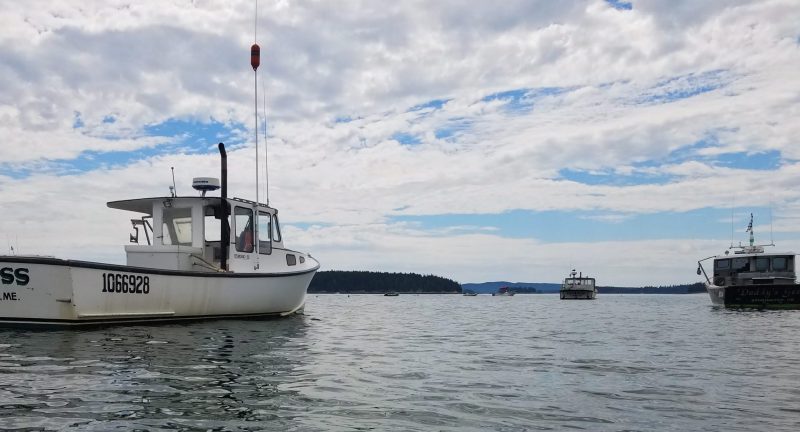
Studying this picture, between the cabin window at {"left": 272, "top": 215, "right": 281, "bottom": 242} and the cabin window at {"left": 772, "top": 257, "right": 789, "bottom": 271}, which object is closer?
the cabin window at {"left": 272, "top": 215, "right": 281, "bottom": 242}

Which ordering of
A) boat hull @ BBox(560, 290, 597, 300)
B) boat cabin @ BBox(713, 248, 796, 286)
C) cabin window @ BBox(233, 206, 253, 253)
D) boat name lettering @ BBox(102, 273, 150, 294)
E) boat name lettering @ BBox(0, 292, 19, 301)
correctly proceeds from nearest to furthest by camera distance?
boat name lettering @ BBox(0, 292, 19, 301) < boat name lettering @ BBox(102, 273, 150, 294) < cabin window @ BBox(233, 206, 253, 253) < boat cabin @ BBox(713, 248, 796, 286) < boat hull @ BBox(560, 290, 597, 300)

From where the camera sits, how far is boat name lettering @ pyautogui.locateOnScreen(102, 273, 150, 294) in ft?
48.5

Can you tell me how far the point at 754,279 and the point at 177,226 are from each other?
3323cm

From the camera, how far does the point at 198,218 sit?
1947 cm

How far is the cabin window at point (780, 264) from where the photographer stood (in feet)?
120

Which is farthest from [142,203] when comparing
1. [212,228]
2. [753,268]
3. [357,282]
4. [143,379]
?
[357,282]

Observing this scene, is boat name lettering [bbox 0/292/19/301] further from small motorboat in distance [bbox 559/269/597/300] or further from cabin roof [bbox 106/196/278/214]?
small motorboat in distance [bbox 559/269/597/300]

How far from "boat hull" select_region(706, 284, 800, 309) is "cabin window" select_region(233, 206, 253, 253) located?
88.4 feet

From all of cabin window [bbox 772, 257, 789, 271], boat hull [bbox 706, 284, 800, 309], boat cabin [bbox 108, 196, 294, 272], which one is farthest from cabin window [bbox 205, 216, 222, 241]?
cabin window [bbox 772, 257, 789, 271]

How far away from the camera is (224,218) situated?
18.8 metres

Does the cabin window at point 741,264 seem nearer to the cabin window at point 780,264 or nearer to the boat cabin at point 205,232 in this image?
the cabin window at point 780,264

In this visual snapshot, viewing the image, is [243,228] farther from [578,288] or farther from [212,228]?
[578,288]

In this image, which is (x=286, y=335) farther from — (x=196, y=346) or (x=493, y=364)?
(x=493, y=364)

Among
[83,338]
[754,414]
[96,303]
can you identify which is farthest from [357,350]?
[754,414]
